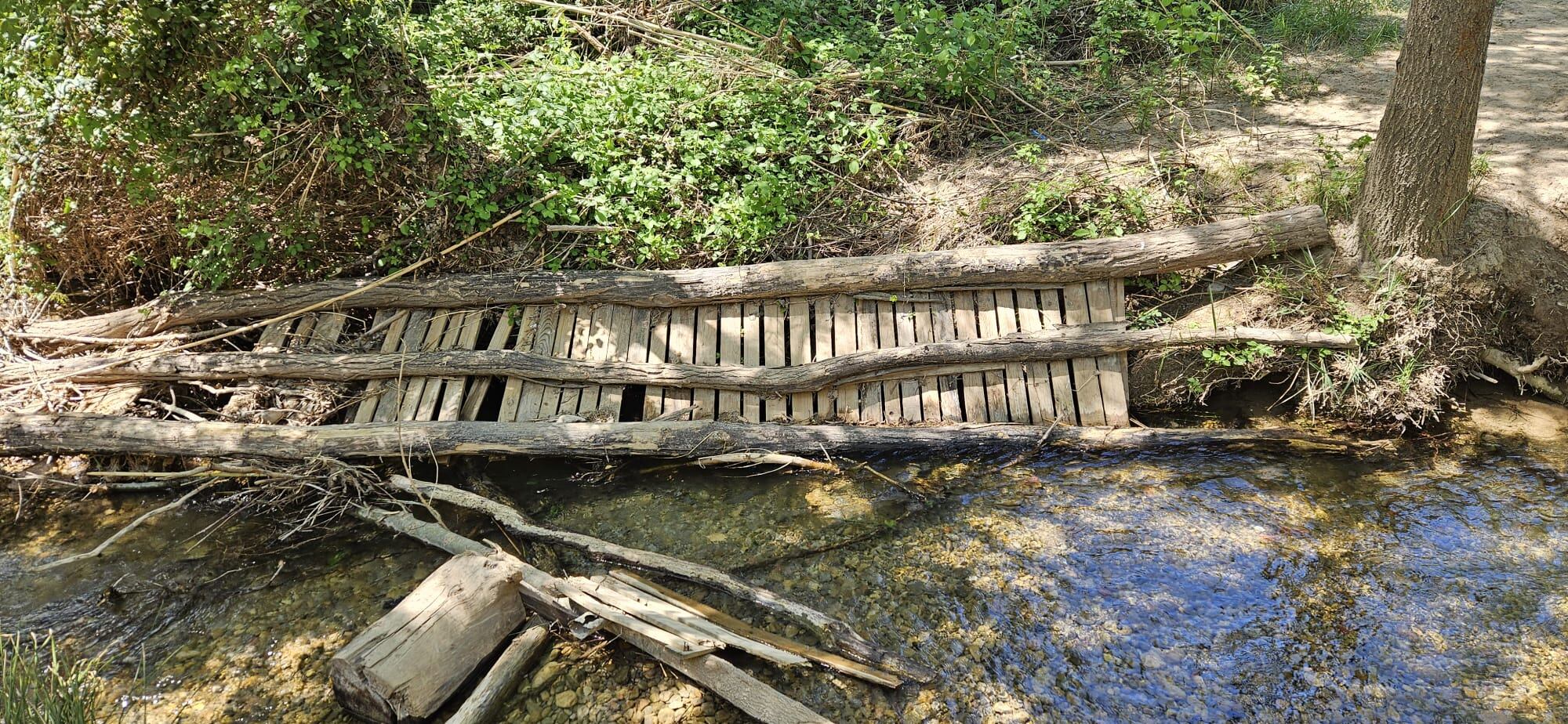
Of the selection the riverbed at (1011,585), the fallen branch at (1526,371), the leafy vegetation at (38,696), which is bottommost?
the fallen branch at (1526,371)

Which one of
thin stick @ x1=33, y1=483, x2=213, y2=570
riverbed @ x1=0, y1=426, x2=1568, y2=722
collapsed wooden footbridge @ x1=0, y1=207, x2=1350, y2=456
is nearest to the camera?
riverbed @ x1=0, y1=426, x2=1568, y2=722

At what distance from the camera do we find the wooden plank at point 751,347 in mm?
6008

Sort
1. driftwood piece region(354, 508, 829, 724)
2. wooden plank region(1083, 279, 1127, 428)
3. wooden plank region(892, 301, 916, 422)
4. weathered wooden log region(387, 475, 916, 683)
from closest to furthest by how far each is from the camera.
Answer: driftwood piece region(354, 508, 829, 724) → weathered wooden log region(387, 475, 916, 683) → wooden plank region(1083, 279, 1127, 428) → wooden plank region(892, 301, 916, 422)

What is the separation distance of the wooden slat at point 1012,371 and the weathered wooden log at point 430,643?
317 cm

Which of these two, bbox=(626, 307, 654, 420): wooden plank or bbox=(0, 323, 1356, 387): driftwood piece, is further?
bbox=(626, 307, 654, 420): wooden plank

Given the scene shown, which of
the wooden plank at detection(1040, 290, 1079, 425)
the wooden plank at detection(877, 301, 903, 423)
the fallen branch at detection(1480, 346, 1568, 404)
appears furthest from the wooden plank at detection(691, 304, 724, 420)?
the fallen branch at detection(1480, 346, 1568, 404)

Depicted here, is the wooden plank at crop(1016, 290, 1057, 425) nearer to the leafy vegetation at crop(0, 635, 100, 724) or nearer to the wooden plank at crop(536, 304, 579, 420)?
the wooden plank at crop(536, 304, 579, 420)

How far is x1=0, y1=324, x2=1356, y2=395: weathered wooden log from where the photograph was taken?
594 centimetres

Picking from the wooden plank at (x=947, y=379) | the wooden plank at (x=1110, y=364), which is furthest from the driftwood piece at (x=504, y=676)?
the wooden plank at (x=1110, y=364)

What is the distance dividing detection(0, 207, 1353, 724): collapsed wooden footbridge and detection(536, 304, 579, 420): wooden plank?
0.02 m

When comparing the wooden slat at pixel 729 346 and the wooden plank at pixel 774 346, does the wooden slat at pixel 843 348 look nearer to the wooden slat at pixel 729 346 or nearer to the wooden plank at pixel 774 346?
the wooden plank at pixel 774 346

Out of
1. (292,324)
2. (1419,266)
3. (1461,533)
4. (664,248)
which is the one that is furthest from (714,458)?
(1419,266)

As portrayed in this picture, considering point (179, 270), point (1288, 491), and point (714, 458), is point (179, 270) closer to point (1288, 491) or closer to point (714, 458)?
point (714, 458)

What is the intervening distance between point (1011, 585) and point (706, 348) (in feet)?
8.27
